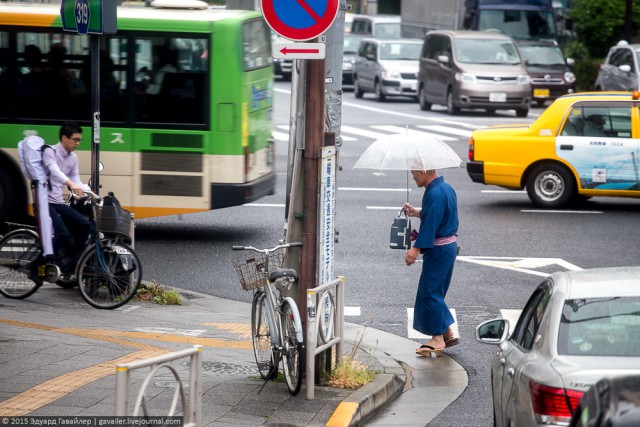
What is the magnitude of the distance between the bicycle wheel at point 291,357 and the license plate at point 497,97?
2421 centimetres

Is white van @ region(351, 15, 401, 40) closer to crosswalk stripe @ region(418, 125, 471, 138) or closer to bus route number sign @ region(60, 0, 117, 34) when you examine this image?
crosswalk stripe @ region(418, 125, 471, 138)

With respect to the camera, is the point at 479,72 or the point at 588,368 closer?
the point at 588,368

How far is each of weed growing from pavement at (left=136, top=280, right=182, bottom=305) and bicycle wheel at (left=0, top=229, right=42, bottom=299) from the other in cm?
101

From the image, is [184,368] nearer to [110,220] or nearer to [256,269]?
[256,269]

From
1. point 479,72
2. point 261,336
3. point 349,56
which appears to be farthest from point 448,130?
point 261,336

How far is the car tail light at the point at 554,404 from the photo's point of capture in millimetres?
5094

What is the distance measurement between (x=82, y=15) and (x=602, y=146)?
28.1ft

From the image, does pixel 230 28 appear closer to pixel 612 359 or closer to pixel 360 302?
pixel 360 302

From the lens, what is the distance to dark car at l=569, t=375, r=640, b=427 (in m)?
3.58

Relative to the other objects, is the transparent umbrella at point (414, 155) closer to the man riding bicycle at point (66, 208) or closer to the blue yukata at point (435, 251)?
the blue yukata at point (435, 251)

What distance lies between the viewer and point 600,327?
219 inches

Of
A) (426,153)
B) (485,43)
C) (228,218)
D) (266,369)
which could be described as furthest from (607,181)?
(485,43)

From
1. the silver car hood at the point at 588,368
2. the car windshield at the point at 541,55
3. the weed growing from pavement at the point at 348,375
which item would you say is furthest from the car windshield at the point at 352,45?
the silver car hood at the point at 588,368

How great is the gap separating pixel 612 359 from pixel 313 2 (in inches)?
136
